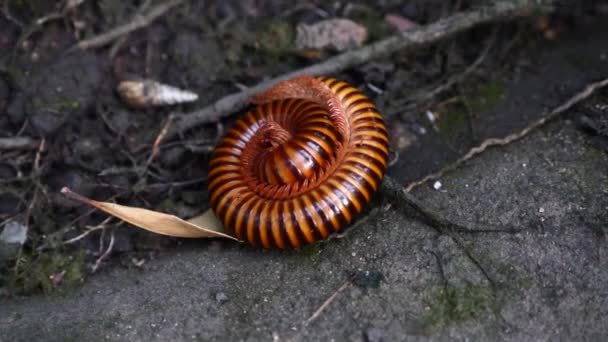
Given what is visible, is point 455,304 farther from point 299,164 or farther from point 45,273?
point 45,273

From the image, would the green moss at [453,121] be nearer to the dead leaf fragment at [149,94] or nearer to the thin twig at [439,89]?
the thin twig at [439,89]

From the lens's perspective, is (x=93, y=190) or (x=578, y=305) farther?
(x=93, y=190)

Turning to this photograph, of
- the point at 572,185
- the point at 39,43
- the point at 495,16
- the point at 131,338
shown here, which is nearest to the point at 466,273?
the point at 572,185

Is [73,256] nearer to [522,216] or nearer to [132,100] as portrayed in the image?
[132,100]

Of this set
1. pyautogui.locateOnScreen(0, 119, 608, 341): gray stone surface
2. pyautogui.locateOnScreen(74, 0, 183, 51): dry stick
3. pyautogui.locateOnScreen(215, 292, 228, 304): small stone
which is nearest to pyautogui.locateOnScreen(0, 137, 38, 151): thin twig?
pyautogui.locateOnScreen(74, 0, 183, 51): dry stick

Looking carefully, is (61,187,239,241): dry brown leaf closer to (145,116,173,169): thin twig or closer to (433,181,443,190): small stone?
(145,116,173,169): thin twig

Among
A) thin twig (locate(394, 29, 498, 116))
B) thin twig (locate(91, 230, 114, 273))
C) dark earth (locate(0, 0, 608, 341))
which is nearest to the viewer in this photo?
dark earth (locate(0, 0, 608, 341))

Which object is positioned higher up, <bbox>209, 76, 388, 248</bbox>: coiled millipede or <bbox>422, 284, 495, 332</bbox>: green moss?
<bbox>209, 76, 388, 248</bbox>: coiled millipede
